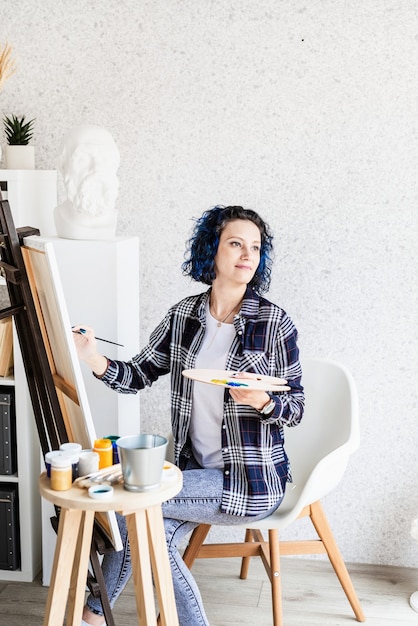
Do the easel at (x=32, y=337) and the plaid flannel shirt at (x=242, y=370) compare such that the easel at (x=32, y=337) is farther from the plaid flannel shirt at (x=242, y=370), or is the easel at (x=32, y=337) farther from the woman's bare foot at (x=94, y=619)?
the plaid flannel shirt at (x=242, y=370)

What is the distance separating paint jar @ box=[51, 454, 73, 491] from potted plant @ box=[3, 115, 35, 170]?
1.51 metres

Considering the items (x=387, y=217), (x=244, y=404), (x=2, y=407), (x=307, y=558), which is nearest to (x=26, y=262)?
(x=244, y=404)

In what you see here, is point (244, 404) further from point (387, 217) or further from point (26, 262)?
point (387, 217)

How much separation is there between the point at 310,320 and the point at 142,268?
66 centimetres

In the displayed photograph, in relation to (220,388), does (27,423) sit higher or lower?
lower

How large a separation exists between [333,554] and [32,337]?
1262 mm

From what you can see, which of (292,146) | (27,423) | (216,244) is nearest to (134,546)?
(216,244)

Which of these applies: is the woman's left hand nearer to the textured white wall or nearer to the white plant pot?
the textured white wall

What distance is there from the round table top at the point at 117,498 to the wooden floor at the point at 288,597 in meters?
1.10

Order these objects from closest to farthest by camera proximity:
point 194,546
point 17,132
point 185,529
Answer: point 185,529 < point 194,546 < point 17,132

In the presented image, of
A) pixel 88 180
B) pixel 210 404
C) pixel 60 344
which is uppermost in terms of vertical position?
pixel 88 180

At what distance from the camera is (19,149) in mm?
2984

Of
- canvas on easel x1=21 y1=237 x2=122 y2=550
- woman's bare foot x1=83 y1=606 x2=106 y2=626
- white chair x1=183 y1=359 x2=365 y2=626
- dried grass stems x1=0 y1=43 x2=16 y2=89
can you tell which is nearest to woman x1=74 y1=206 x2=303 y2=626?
woman's bare foot x1=83 y1=606 x2=106 y2=626

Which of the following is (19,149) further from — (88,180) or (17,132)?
(88,180)
